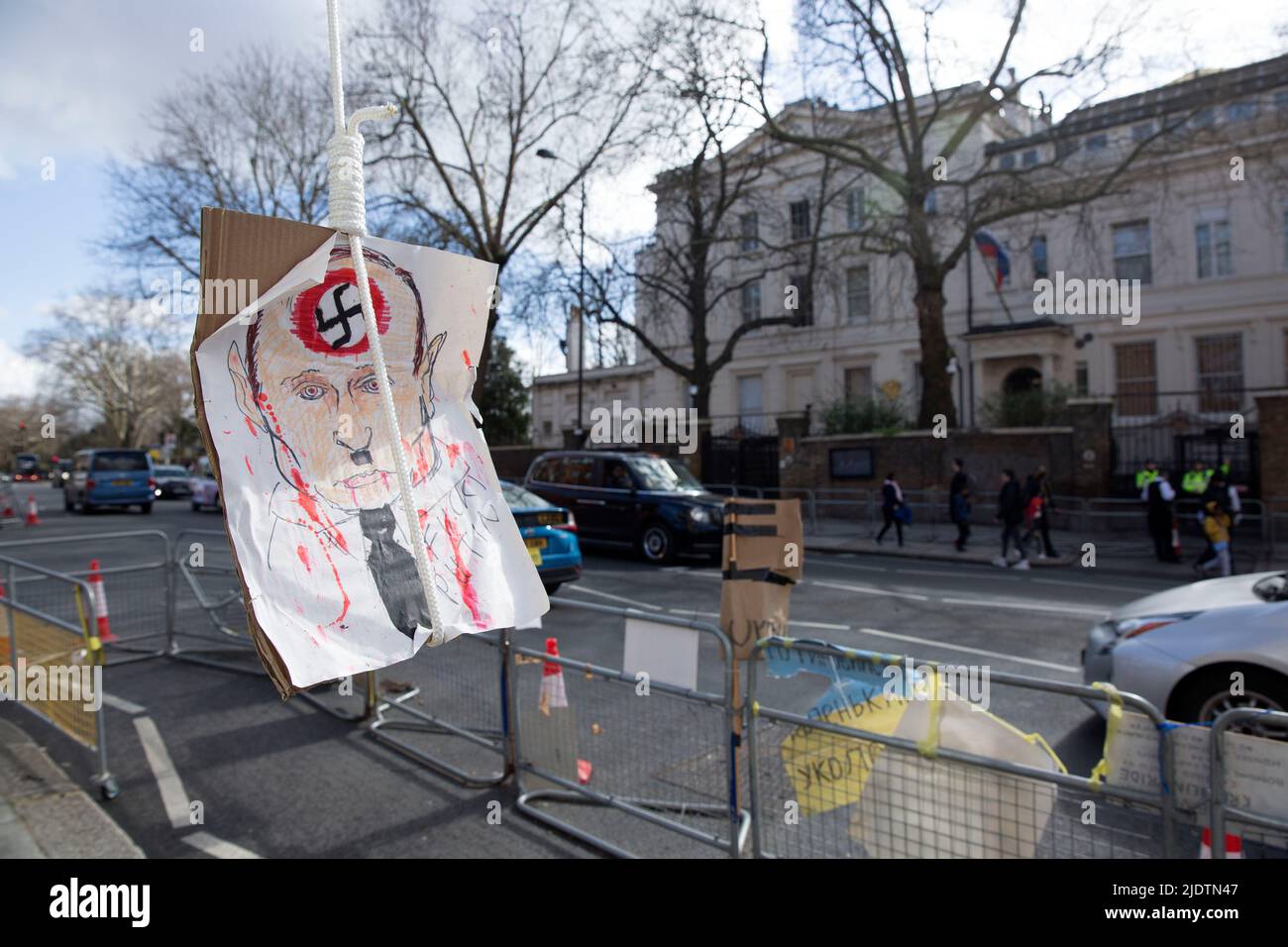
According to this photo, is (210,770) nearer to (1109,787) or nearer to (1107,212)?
(1109,787)

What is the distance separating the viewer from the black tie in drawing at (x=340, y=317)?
1372 mm

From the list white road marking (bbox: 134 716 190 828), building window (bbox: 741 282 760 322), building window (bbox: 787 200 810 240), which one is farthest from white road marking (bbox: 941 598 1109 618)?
building window (bbox: 741 282 760 322)

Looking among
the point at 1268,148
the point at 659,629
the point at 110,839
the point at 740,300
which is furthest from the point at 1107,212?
the point at 110,839

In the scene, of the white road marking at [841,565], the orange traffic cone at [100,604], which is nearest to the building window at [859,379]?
the white road marking at [841,565]

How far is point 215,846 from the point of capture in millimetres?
4098

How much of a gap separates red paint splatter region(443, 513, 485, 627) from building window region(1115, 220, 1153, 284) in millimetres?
34410

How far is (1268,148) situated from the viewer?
61.3ft

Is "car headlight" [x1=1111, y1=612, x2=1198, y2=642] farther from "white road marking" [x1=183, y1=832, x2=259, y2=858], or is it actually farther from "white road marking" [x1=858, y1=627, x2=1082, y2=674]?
"white road marking" [x1=183, y1=832, x2=259, y2=858]

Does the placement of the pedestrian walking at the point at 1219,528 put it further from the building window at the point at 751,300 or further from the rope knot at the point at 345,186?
the building window at the point at 751,300

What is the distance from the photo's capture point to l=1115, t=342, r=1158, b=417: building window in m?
29.7

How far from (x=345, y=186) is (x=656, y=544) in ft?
44.3

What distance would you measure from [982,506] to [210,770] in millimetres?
19663

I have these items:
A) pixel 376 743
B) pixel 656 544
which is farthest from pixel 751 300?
pixel 376 743
